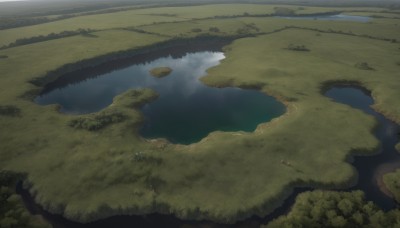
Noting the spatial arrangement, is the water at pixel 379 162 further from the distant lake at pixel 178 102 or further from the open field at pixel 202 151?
the distant lake at pixel 178 102

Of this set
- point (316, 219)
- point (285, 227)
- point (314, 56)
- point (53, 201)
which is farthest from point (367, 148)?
point (314, 56)

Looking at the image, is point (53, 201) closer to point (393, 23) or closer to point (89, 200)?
point (89, 200)

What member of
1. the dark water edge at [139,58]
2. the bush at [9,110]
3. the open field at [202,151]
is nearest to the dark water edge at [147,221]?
the open field at [202,151]

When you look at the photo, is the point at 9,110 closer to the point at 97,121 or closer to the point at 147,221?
the point at 97,121

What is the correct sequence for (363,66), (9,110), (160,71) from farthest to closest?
1. (160,71)
2. (363,66)
3. (9,110)

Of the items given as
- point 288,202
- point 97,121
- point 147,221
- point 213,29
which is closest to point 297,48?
point 213,29
